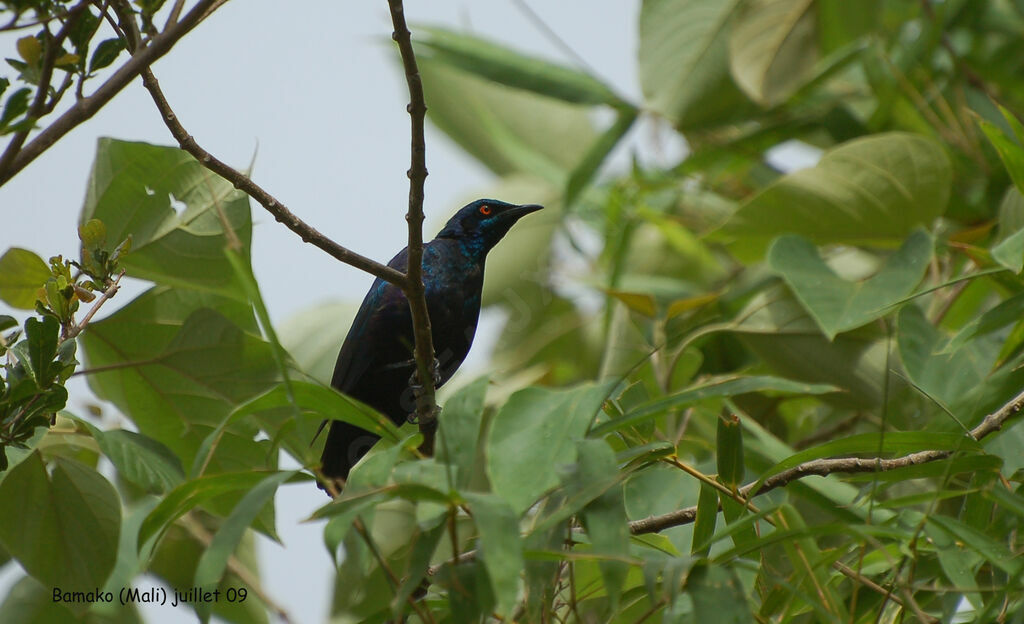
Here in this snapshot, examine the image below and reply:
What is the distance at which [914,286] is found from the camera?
109 inches

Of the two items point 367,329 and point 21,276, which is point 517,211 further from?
point 21,276

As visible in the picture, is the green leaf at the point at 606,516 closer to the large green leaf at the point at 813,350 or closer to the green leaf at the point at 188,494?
the green leaf at the point at 188,494

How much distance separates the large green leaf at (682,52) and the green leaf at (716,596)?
2.59 metres

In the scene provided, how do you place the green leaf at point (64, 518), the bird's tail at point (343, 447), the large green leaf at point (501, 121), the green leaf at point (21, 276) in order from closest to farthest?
the green leaf at point (21, 276), the green leaf at point (64, 518), the bird's tail at point (343, 447), the large green leaf at point (501, 121)

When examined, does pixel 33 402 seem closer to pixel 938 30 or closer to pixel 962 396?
pixel 962 396

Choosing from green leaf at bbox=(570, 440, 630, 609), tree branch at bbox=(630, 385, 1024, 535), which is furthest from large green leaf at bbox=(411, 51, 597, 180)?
green leaf at bbox=(570, 440, 630, 609)

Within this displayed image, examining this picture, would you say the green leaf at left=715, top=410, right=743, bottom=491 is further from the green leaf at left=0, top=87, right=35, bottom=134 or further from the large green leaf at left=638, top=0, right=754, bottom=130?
the large green leaf at left=638, top=0, right=754, bottom=130

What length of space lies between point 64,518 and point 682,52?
2.65m

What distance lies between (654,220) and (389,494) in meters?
2.84

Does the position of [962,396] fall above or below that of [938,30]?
below

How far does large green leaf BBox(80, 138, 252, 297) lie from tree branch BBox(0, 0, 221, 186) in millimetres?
1077

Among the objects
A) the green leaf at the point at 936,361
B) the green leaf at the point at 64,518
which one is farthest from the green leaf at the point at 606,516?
the green leaf at the point at 64,518

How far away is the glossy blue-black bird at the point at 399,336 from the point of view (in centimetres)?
335

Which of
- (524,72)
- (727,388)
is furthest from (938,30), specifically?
(727,388)
